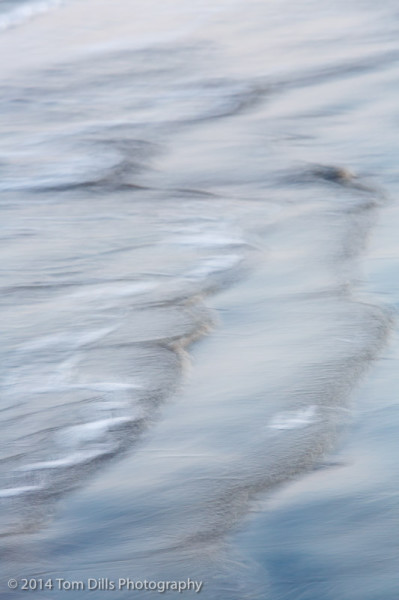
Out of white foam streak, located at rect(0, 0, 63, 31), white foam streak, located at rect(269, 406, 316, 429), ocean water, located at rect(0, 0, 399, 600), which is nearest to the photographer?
ocean water, located at rect(0, 0, 399, 600)

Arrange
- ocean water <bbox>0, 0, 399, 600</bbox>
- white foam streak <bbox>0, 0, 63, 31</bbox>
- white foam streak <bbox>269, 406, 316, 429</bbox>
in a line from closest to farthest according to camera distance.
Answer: ocean water <bbox>0, 0, 399, 600</bbox>
white foam streak <bbox>269, 406, 316, 429</bbox>
white foam streak <bbox>0, 0, 63, 31</bbox>

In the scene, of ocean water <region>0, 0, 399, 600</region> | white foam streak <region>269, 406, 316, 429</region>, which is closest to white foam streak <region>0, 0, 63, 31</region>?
ocean water <region>0, 0, 399, 600</region>

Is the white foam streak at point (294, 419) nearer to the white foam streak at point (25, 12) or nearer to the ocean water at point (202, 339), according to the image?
the ocean water at point (202, 339)

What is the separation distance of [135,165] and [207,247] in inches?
32.1

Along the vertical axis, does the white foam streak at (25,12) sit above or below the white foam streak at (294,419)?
above

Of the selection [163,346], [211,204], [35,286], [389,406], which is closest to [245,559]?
[389,406]

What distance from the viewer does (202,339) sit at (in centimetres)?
212

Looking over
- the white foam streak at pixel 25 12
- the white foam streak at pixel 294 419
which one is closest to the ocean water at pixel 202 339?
the white foam streak at pixel 294 419

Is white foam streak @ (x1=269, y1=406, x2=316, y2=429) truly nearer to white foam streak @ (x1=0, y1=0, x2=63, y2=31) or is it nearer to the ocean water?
the ocean water

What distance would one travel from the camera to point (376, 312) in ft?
7.23

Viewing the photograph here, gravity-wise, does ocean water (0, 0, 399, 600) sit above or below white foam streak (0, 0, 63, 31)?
below

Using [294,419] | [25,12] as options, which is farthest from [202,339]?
[25,12]

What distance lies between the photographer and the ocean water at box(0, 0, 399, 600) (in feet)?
5.03

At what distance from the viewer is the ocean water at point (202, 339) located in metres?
1.53
